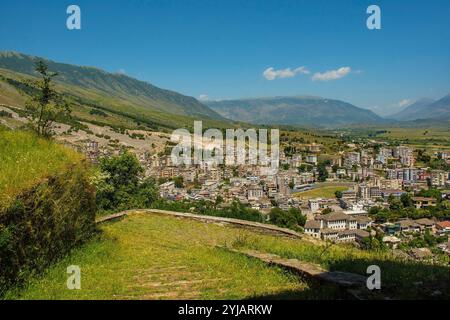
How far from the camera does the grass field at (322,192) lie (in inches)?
3861

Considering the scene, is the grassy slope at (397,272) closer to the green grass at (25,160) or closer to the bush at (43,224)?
the bush at (43,224)

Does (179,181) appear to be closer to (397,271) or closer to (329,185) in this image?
(329,185)

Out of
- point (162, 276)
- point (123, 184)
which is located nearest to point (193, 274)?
point (162, 276)

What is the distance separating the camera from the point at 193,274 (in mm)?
7852

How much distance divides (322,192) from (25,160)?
99862mm

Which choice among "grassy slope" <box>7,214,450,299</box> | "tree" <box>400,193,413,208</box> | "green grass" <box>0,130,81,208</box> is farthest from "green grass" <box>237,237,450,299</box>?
"tree" <box>400,193,413,208</box>

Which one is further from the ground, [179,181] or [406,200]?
[179,181]

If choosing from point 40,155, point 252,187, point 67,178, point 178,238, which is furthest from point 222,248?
point 252,187

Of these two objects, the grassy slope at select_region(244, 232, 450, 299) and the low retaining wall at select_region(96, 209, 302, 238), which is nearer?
the grassy slope at select_region(244, 232, 450, 299)

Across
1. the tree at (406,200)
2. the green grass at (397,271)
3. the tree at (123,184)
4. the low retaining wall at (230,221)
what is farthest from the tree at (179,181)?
the green grass at (397,271)

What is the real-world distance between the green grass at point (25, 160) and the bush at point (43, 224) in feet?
0.49

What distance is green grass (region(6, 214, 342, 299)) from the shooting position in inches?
256

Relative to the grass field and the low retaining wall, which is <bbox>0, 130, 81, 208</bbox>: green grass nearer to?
the low retaining wall

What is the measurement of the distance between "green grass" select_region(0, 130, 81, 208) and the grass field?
8798cm
